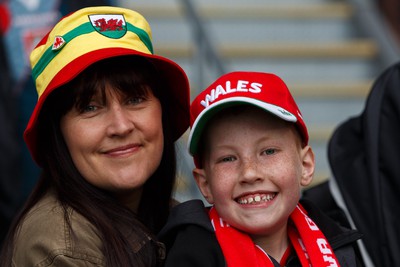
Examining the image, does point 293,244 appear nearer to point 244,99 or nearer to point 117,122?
point 244,99

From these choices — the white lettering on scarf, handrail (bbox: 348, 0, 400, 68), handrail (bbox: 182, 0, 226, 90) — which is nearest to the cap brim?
the white lettering on scarf

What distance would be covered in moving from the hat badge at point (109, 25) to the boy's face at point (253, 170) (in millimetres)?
393

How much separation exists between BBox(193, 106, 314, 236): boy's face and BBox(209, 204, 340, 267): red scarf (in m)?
0.03

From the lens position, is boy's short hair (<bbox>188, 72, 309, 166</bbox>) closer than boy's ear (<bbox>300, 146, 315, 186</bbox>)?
Yes

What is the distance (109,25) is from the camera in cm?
238

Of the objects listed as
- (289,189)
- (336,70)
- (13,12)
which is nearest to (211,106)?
(289,189)

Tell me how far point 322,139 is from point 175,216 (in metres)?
3.62

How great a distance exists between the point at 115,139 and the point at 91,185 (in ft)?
0.54

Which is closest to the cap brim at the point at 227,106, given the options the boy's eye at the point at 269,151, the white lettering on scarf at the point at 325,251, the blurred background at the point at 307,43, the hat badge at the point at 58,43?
the boy's eye at the point at 269,151

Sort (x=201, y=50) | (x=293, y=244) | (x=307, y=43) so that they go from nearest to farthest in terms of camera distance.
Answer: (x=293, y=244)
(x=201, y=50)
(x=307, y=43)

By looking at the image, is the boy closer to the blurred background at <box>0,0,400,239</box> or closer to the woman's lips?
the woman's lips

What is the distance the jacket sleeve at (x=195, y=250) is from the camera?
213cm

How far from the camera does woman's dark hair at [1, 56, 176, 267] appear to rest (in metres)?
2.28

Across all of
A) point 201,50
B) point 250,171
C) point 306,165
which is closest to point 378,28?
point 201,50
